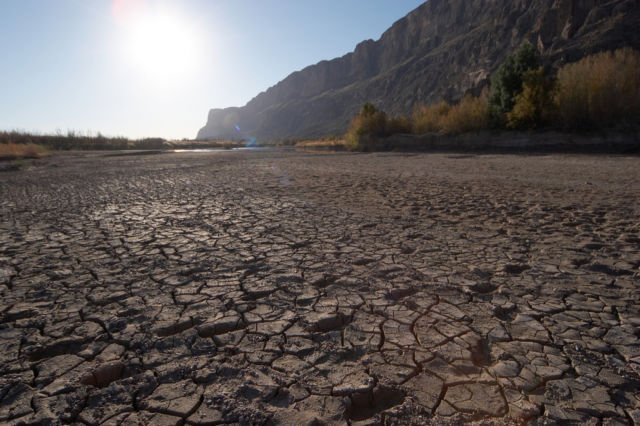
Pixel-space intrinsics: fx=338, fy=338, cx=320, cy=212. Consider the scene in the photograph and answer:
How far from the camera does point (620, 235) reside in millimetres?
3893

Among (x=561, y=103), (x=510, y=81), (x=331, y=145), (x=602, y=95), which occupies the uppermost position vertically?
(x=510, y=81)

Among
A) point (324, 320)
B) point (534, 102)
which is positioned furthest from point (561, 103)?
point (324, 320)

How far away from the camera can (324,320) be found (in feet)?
7.40

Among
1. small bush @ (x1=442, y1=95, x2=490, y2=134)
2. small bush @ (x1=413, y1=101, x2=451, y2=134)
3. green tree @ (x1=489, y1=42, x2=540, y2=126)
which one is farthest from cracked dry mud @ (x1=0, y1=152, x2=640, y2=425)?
small bush @ (x1=413, y1=101, x2=451, y2=134)

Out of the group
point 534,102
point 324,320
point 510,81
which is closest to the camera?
point 324,320

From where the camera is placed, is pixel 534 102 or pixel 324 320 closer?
pixel 324 320

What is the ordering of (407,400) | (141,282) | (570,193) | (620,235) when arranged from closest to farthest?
(407,400)
(141,282)
(620,235)
(570,193)

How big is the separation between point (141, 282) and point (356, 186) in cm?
609

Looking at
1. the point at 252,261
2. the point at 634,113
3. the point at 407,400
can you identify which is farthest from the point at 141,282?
the point at 634,113

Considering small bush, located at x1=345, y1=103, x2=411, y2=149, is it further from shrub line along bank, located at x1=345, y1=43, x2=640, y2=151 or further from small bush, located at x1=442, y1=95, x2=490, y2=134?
small bush, located at x1=442, y1=95, x2=490, y2=134

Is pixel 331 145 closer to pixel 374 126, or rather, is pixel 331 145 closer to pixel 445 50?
pixel 374 126

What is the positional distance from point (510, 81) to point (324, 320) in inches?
959

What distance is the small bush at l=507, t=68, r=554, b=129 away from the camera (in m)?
19.0

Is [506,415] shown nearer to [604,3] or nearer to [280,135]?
[604,3]
